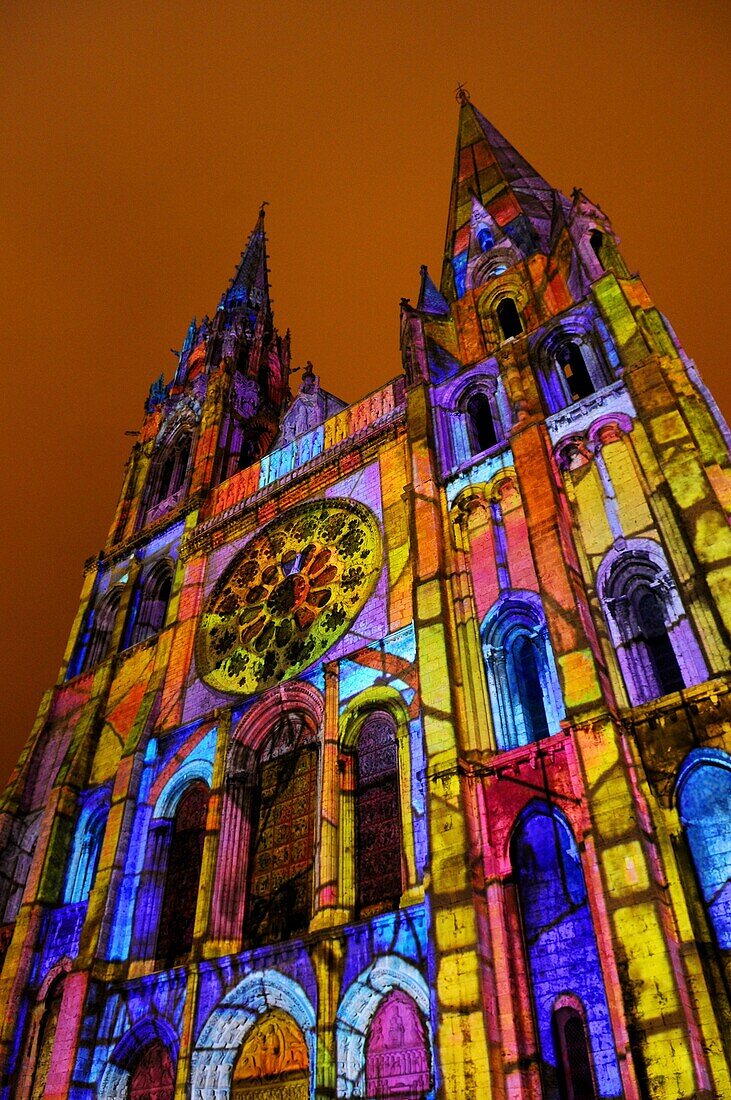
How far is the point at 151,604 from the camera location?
23.3 m

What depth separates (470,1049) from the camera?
9.66 m

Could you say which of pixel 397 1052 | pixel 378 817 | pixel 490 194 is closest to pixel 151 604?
pixel 378 817

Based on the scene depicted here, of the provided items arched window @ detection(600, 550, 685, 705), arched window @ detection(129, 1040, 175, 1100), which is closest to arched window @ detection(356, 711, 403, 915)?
arched window @ detection(600, 550, 685, 705)

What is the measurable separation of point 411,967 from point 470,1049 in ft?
5.42

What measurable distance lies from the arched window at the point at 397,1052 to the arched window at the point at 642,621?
17.8 ft

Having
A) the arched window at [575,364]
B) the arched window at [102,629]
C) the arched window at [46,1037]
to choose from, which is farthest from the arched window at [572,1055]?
the arched window at [102,629]

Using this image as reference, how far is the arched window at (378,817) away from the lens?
1280 cm

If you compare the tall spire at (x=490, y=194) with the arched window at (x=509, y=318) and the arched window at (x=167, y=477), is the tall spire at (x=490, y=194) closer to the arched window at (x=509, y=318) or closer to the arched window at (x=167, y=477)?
the arched window at (x=509, y=318)

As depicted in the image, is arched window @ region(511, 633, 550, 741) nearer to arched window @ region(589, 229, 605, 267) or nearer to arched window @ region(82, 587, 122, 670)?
arched window @ region(589, 229, 605, 267)

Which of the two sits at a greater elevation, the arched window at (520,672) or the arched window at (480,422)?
the arched window at (480,422)

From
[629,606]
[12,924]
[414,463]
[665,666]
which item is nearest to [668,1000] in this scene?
[665,666]

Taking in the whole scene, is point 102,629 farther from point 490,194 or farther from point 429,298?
point 490,194

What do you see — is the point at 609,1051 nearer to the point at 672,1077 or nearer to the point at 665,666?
the point at 672,1077

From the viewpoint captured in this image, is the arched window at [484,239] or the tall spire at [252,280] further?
the tall spire at [252,280]
